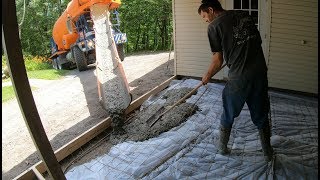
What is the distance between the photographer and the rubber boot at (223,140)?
381 cm

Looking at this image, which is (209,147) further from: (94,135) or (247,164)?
(94,135)

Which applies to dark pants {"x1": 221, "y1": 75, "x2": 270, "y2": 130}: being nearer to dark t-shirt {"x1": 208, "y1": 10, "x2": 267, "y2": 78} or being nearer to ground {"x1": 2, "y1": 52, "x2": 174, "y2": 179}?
dark t-shirt {"x1": 208, "y1": 10, "x2": 267, "y2": 78}

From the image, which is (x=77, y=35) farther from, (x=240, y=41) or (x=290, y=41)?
(x=240, y=41)

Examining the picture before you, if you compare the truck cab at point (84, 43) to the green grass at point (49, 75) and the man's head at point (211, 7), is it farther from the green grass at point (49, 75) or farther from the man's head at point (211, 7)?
the man's head at point (211, 7)

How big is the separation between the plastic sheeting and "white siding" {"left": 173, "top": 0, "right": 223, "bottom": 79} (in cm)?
272

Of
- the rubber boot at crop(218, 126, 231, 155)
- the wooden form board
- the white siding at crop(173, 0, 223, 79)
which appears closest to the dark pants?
the rubber boot at crop(218, 126, 231, 155)

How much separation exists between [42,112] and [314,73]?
5.97 metres

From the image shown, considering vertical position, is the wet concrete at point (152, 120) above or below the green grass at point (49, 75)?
above

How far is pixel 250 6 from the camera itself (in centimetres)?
669

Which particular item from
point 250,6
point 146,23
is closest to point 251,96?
point 250,6

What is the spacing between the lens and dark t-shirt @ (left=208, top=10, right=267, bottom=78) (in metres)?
3.36

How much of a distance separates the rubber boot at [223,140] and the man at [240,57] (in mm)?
295

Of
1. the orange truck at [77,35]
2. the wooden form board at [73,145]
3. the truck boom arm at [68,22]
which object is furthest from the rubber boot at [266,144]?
the orange truck at [77,35]

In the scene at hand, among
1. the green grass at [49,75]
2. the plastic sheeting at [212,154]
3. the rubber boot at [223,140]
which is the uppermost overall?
the rubber boot at [223,140]
